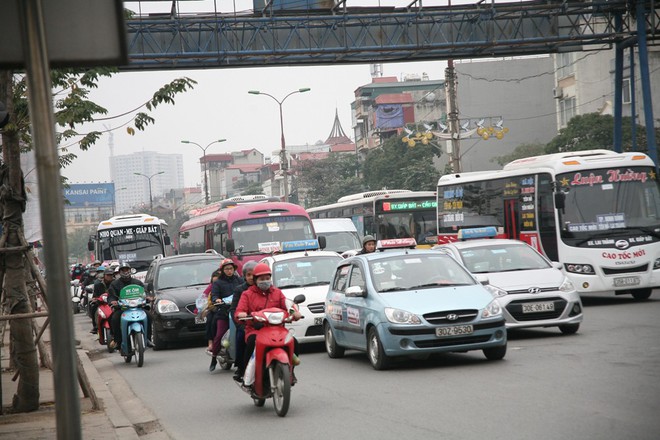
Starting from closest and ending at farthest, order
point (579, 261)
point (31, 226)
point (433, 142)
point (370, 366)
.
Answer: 1. point (370, 366)
2. point (579, 261)
3. point (31, 226)
4. point (433, 142)

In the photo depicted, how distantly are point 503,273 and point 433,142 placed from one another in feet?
227

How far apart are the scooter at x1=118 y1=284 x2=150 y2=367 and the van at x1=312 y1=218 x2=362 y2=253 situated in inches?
583

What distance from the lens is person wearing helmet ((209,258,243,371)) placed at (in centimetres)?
1461

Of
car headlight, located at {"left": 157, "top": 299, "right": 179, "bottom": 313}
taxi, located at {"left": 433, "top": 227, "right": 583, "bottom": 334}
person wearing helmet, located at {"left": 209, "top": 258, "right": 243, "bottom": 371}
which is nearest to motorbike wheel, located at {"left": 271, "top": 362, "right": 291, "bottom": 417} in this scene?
person wearing helmet, located at {"left": 209, "top": 258, "right": 243, "bottom": 371}

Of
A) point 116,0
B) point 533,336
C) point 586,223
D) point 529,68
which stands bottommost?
point 533,336

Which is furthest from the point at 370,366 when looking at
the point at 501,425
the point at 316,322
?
the point at 501,425

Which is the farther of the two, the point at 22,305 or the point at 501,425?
the point at 22,305

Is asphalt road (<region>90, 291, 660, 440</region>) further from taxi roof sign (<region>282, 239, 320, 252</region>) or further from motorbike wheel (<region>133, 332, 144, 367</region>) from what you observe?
taxi roof sign (<region>282, 239, 320, 252</region>)

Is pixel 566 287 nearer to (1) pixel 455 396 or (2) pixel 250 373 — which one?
(1) pixel 455 396

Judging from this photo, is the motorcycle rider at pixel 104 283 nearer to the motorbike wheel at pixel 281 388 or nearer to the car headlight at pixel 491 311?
the car headlight at pixel 491 311

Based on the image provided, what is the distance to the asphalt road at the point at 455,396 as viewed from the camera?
8.69m

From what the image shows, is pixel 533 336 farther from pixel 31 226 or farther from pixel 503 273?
pixel 31 226

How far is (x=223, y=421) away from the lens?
10398 millimetres

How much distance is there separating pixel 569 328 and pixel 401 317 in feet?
14.2
